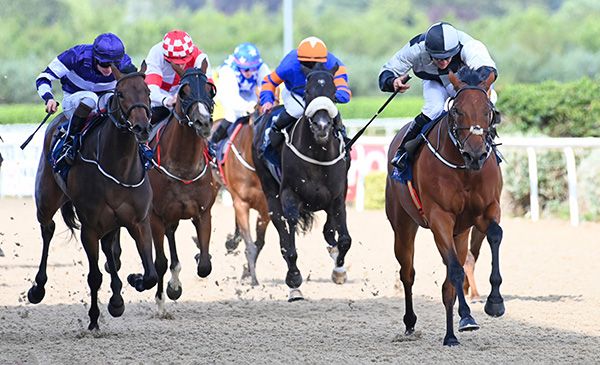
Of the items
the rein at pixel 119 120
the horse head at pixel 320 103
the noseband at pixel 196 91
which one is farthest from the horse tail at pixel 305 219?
the rein at pixel 119 120

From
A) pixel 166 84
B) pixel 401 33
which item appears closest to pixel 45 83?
pixel 166 84

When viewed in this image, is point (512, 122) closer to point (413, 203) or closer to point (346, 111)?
point (413, 203)

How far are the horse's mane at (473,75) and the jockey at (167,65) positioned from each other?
8.30 feet

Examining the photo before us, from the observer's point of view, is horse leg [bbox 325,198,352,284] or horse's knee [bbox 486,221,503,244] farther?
horse leg [bbox 325,198,352,284]

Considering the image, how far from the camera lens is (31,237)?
14.1 metres

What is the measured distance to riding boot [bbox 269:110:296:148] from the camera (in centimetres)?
965

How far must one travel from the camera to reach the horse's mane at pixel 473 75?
6.86 m

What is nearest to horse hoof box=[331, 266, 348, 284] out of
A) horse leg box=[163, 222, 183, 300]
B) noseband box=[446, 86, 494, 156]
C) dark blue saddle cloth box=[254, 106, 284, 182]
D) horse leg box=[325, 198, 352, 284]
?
horse leg box=[325, 198, 352, 284]

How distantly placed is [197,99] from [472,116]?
2.29 meters

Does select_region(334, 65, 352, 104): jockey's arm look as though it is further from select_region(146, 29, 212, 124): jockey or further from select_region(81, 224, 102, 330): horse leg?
select_region(81, 224, 102, 330): horse leg

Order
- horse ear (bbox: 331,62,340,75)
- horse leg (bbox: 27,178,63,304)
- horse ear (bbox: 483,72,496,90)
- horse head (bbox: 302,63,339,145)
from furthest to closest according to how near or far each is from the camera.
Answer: horse ear (bbox: 331,62,340,75)
horse head (bbox: 302,63,339,145)
horse leg (bbox: 27,178,63,304)
horse ear (bbox: 483,72,496,90)

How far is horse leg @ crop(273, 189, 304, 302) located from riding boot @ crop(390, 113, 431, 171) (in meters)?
1.72

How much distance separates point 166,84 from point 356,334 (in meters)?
2.65

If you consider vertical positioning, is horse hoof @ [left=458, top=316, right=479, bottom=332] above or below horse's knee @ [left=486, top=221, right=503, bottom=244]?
below
